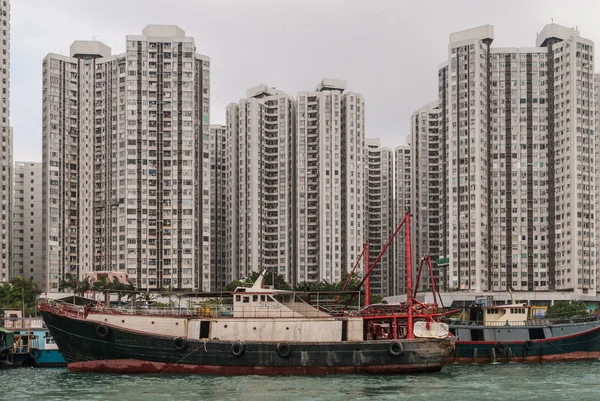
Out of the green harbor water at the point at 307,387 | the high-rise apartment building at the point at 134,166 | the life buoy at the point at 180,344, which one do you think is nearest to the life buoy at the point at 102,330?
the green harbor water at the point at 307,387

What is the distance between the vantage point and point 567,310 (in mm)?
105938

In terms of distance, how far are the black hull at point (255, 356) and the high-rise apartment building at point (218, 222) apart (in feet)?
320

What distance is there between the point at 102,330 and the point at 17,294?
58.1 meters

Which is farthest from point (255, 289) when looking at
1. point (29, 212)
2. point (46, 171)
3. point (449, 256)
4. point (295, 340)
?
point (29, 212)

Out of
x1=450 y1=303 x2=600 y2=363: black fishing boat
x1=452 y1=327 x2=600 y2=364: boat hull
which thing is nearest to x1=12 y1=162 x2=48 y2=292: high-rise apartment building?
x1=450 y1=303 x2=600 y2=363: black fishing boat

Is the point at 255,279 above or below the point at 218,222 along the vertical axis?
below

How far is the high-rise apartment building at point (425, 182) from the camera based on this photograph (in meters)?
148

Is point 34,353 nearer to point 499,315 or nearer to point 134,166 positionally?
point 499,315

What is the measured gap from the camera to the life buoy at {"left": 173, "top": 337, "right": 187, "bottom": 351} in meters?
50.5

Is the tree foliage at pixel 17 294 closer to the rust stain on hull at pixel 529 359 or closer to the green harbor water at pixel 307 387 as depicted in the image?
the green harbor water at pixel 307 387

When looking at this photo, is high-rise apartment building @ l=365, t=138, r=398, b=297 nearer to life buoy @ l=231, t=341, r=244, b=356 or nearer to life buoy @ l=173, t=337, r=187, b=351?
life buoy @ l=231, t=341, r=244, b=356

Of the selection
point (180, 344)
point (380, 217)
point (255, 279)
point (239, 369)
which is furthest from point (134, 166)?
point (239, 369)

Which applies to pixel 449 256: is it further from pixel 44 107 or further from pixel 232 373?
pixel 232 373

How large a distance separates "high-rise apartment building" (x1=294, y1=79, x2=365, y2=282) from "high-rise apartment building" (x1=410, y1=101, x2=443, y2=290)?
413 inches
